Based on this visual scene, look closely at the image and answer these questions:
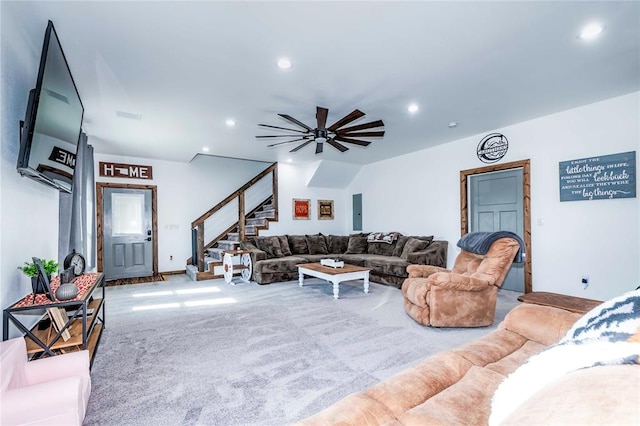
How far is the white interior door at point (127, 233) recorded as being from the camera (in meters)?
6.12

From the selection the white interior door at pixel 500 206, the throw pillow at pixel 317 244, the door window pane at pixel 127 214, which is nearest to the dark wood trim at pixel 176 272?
the door window pane at pixel 127 214

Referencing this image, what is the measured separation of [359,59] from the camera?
2.72 m

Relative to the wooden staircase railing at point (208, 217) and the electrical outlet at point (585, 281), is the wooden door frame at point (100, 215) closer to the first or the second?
the wooden staircase railing at point (208, 217)

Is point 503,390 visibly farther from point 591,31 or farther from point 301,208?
point 301,208

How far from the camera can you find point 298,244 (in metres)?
6.76

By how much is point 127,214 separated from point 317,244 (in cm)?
403

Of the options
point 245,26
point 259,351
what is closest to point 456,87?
point 245,26

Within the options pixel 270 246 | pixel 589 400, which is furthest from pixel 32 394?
pixel 270 246

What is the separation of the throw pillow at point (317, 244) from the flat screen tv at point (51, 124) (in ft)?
15.6

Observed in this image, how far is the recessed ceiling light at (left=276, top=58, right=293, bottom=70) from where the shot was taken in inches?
106

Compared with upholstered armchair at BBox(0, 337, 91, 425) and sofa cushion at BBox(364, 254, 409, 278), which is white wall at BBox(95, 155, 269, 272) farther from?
upholstered armchair at BBox(0, 337, 91, 425)

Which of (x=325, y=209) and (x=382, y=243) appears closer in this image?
(x=382, y=243)

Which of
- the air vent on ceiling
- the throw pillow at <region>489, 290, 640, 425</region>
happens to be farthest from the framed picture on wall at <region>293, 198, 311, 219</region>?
the throw pillow at <region>489, 290, 640, 425</region>

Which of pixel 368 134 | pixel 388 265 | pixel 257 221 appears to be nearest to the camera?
pixel 368 134
